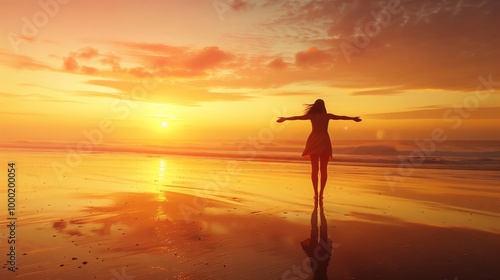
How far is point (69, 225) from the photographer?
23.1 ft

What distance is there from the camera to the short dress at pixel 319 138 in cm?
1073

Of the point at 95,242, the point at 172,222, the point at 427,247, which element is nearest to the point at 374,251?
the point at 427,247

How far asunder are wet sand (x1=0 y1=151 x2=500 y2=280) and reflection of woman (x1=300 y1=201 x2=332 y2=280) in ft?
0.28

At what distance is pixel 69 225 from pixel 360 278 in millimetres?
5461

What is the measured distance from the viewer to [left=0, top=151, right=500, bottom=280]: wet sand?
187 inches

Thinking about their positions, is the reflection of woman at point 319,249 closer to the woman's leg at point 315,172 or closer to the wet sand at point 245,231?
the wet sand at point 245,231

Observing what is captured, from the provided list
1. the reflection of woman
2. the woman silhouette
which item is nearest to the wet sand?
the reflection of woman

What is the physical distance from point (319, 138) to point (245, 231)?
484cm

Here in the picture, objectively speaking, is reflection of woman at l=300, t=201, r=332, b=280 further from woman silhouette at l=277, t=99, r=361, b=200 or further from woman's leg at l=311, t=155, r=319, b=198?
woman silhouette at l=277, t=99, r=361, b=200

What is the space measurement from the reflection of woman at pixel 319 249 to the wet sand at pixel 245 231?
87 millimetres

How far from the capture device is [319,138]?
10805 millimetres

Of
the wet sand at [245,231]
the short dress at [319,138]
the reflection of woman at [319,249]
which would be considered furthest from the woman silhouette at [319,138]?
the reflection of woman at [319,249]

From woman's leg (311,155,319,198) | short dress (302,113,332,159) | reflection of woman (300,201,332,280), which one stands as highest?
short dress (302,113,332,159)

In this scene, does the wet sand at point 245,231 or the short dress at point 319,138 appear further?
the short dress at point 319,138
